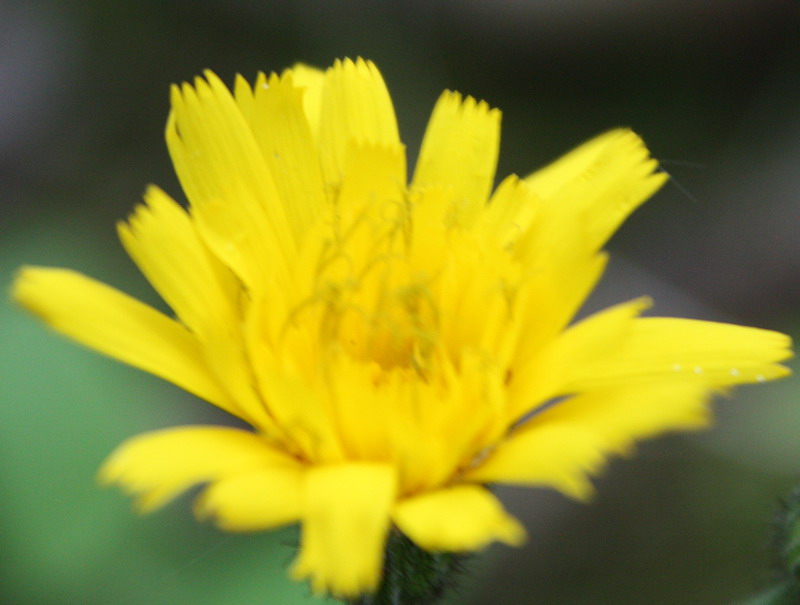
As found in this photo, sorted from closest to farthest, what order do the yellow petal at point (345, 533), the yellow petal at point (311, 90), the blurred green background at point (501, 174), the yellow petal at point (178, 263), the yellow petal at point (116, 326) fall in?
1. the yellow petal at point (345, 533)
2. the yellow petal at point (116, 326)
3. the yellow petal at point (178, 263)
4. the yellow petal at point (311, 90)
5. the blurred green background at point (501, 174)

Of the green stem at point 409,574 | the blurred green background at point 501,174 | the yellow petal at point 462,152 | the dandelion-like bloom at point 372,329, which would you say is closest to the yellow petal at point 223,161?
the dandelion-like bloom at point 372,329

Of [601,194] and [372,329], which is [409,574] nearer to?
[372,329]

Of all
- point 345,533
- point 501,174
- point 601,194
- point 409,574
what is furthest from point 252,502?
point 501,174

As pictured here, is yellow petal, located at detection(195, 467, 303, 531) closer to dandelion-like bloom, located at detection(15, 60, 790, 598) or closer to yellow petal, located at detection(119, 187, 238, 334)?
dandelion-like bloom, located at detection(15, 60, 790, 598)

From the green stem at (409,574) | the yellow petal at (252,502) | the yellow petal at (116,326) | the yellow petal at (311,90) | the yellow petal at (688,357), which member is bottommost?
the green stem at (409,574)

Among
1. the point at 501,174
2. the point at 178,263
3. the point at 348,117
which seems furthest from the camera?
the point at 501,174

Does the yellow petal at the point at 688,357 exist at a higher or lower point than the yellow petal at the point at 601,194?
lower

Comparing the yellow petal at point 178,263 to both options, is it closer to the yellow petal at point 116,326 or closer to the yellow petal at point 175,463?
the yellow petal at point 116,326
